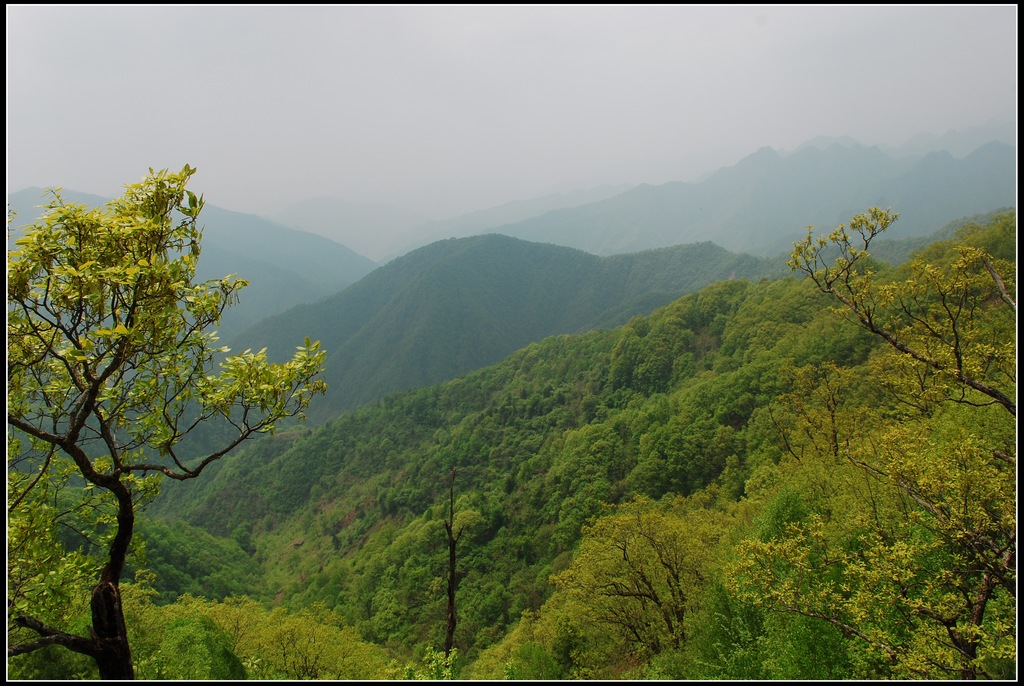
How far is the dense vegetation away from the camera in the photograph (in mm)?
8250

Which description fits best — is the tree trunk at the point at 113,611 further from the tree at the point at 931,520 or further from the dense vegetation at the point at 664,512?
the tree at the point at 931,520

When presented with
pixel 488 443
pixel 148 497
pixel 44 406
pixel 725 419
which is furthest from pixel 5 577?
pixel 488 443

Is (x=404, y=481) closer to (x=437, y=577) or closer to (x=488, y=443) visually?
(x=488, y=443)

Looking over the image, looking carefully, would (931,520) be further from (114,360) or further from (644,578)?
(114,360)

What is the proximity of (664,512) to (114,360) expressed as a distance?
1258 inches

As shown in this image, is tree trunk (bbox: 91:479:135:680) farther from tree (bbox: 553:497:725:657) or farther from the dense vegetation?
tree (bbox: 553:497:725:657)

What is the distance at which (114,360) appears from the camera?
4855 mm

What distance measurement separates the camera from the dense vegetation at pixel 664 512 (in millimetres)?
8250

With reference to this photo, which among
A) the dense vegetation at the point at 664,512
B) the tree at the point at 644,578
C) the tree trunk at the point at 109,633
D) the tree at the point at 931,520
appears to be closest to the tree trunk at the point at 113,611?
the tree trunk at the point at 109,633

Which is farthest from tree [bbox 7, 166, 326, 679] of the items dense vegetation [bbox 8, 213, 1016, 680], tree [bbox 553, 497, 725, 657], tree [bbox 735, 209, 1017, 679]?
tree [bbox 553, 497, 725, 657]

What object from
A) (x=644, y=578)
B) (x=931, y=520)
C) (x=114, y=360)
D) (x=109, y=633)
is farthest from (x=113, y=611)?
(x=644, y=578)

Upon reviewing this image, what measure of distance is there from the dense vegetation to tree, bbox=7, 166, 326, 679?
4.49ft

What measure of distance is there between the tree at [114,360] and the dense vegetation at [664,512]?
137cm

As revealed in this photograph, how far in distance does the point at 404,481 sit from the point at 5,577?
8008 centimetres
